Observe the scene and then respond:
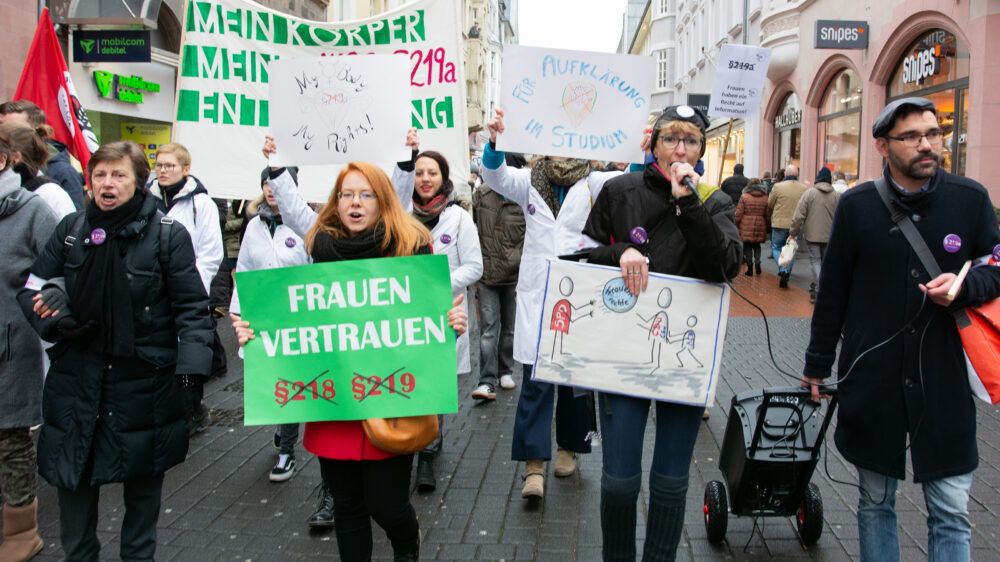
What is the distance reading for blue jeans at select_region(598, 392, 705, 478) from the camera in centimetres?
298

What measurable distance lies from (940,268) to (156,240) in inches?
121

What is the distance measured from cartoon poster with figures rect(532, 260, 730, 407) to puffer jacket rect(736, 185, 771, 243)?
472 inches

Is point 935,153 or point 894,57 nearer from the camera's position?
point 935,153

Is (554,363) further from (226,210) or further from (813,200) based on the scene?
(813,200)

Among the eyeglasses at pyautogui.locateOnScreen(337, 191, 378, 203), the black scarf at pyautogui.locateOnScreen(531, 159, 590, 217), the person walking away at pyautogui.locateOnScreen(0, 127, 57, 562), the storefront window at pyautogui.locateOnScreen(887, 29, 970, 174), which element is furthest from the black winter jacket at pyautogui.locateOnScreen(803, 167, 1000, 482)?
the storefront window at pyautogui.locateOnScreen(887, 29, 970, 174)

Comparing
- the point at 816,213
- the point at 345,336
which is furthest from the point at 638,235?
the point at 816,213

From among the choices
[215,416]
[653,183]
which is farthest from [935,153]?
[215,416]

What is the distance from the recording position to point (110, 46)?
1066cm

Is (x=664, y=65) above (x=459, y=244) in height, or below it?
above

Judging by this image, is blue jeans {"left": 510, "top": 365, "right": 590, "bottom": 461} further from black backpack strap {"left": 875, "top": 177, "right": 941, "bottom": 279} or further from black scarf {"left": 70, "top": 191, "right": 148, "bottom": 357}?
black scarf {"left": 70, "top": 191, "right": 148, "bottom": 357}

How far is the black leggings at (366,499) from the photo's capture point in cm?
298

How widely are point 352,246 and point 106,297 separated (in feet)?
3.32

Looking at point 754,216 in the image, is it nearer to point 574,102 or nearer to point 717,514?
point 574,102

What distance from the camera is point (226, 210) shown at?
8984 mm
